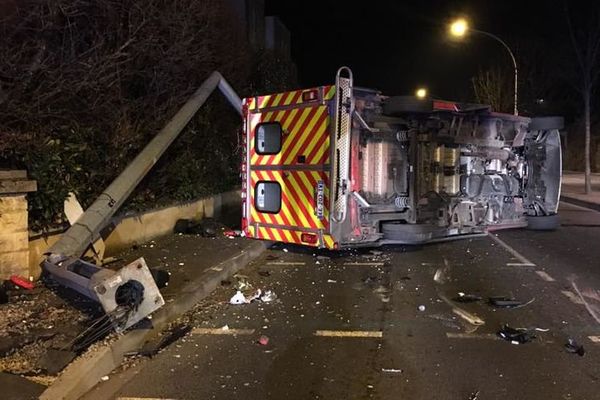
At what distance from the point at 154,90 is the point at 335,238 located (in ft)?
13.9

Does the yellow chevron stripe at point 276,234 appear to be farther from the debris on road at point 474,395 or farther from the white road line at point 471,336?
the debris on road at point 474,395

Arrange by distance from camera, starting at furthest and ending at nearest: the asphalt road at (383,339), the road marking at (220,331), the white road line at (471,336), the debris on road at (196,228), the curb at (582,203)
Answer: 1. the curb at (582,203)
2. the debris on road at (196,228)
3. the road marking at (220,331)
4. the white road line at (471,336)
5. the asphalt road at (383,339)

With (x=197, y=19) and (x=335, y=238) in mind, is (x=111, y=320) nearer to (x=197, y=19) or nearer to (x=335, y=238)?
(x=335, y=238)

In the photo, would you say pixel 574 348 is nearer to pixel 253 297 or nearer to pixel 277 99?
pixel 253 297

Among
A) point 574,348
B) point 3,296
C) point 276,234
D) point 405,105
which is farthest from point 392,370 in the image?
point 405,105

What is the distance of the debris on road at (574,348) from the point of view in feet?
16.5

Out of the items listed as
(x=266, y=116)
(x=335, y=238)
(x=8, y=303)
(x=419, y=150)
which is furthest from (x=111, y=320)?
(x=419, y=150)

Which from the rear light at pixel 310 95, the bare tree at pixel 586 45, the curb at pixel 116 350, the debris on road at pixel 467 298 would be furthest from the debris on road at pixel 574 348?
the bare tree at pixel 586 45

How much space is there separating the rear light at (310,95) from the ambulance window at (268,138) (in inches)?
30.1

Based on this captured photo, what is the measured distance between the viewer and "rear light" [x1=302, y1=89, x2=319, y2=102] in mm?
8219

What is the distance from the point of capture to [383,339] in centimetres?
543

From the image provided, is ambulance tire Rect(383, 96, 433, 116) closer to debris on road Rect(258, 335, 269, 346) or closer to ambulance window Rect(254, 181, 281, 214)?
ambulance window Rect(254, 181, 281, 214)

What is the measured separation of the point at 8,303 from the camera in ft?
19.5

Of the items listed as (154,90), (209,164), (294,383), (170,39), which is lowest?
(294,383)
